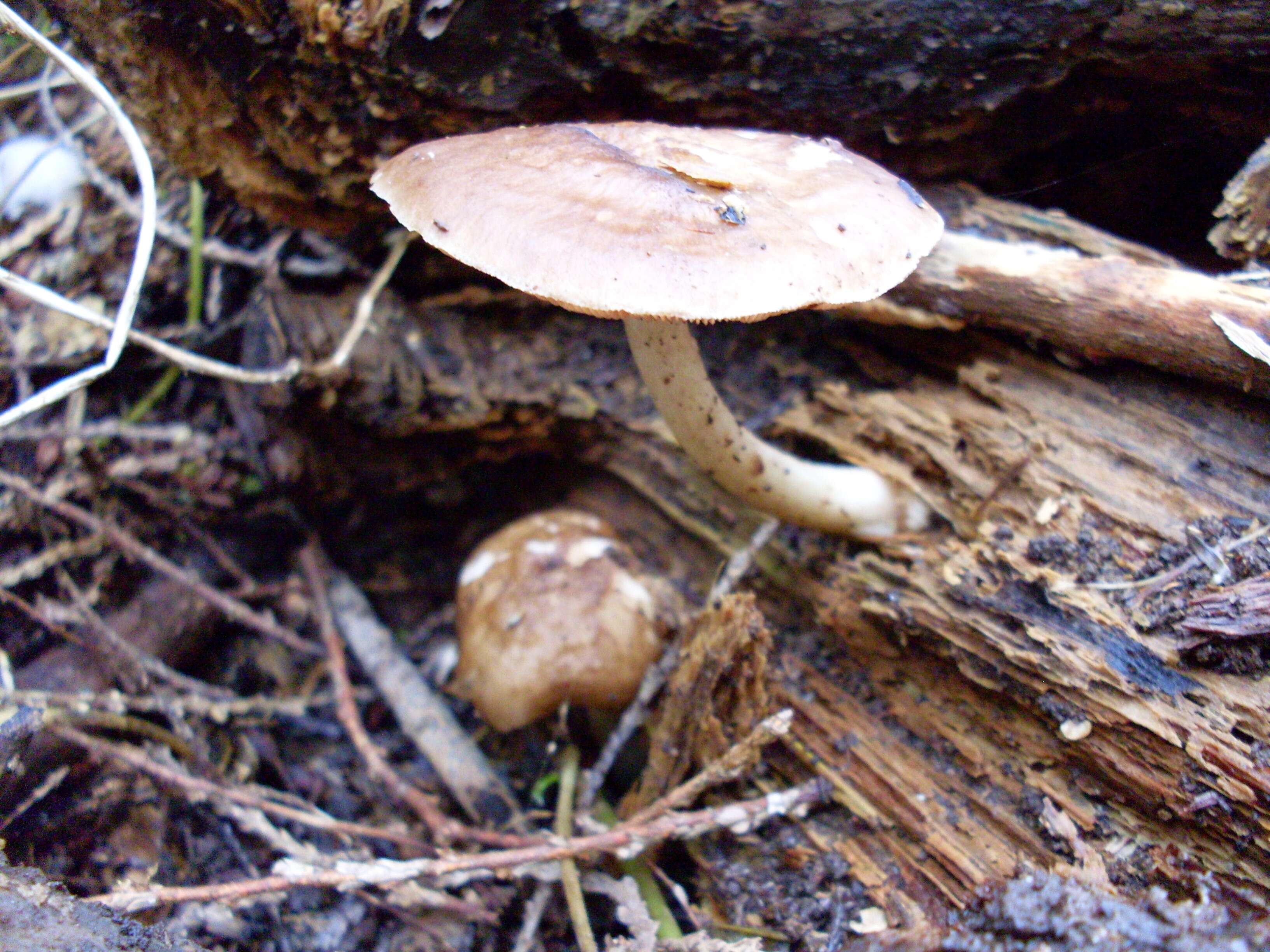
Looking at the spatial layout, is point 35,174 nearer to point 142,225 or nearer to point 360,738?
point 142,225

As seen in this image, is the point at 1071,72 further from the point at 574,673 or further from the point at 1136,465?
the point at 574,673

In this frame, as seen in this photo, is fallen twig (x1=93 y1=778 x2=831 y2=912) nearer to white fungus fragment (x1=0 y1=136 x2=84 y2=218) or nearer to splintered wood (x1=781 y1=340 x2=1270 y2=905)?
splintered wood (x1=781 y1=340 x2=1270 y2=905)

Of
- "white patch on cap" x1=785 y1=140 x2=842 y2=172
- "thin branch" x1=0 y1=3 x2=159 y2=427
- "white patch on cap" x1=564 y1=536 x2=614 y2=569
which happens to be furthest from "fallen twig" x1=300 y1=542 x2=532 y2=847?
"white patch on cap" x1=785 y1=140 x2=842 y2=172

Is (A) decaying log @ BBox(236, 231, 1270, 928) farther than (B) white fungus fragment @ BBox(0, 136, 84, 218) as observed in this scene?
No

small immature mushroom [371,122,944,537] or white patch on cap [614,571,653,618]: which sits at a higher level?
small immature mushroom [371,122,944,537]

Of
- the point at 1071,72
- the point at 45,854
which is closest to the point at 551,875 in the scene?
the point at 45,854

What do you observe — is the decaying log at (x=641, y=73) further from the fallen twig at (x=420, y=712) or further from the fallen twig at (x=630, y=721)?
the fallen twig at (x=630, y=721)
